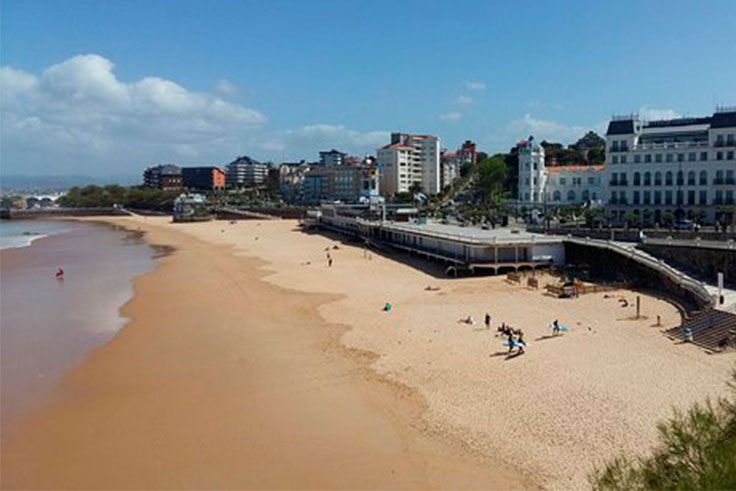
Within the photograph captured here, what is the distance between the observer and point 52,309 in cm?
3108

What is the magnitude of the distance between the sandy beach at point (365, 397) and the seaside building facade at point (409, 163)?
310ft

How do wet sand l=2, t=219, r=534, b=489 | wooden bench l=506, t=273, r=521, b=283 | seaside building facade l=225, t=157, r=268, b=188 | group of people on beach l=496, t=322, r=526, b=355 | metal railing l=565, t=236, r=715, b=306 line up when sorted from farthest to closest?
seaside building facade l=225, t=157, r=268, b=188 < wooden bench l=506, t=273, r=521, b=283 < metal railing l=565, t=236, r=715, b=306 < group of people on beach l=496, t=322, r=526, b=355 < wet sand l=2, t=219, r=534, b=489

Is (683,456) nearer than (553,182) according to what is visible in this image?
Yes

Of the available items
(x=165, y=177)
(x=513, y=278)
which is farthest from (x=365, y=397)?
(x=165, y=177)

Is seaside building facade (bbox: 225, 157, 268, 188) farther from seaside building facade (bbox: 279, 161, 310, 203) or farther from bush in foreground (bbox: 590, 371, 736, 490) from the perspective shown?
bush in foreground (bbox: 590, 371, 736, 490)

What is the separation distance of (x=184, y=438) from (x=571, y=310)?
17301 millimetres

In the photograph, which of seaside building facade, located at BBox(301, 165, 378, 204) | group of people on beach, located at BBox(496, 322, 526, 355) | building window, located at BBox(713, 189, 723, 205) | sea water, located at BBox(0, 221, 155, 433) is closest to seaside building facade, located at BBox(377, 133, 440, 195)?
seaside building facade, located at BBox(301, 165, 378, 204)

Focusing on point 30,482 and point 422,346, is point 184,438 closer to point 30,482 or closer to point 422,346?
point 30,482

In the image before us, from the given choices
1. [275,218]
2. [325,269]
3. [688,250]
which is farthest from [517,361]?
[275,218]

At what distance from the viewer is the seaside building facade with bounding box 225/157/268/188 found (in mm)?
192125

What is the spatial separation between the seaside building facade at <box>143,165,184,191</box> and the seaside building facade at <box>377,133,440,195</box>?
73.7 m

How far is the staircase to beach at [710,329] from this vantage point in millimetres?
20094

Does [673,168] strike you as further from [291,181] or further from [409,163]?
[291,181]

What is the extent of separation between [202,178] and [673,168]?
154645 mm
